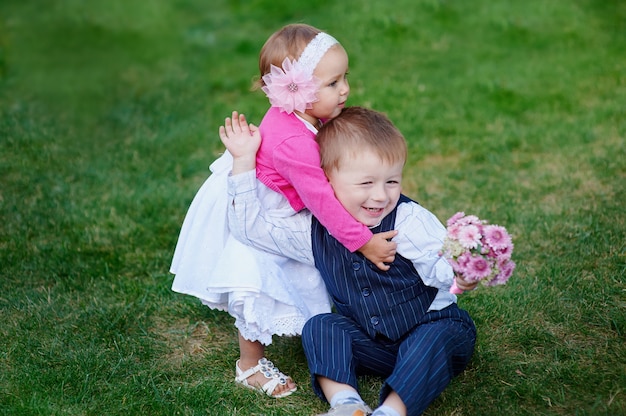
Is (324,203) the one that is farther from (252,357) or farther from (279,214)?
(252,357)

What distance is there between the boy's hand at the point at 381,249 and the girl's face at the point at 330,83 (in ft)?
1.85

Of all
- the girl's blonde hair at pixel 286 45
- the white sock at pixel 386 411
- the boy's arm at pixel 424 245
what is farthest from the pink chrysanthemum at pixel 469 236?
the girl's blonde hair at pixel 286 45

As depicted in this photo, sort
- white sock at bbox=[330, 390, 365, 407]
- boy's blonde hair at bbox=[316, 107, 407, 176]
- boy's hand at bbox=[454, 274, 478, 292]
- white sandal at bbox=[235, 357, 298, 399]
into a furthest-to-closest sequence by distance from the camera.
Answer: white sandal at bbox=[235, 357, 298, 399] < boy's blonde hair at bbox=[316, 107, 407, 176] < white sock at bbox=[330, 390, 365, 407] < boy's hand at bbox=[454, 274, 478, 292]

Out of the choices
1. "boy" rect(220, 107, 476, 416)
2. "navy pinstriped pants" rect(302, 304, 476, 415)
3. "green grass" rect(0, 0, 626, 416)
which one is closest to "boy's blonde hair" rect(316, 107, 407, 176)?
"boy" rect(220, 107, 476, 416)

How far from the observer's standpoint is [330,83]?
130 inches

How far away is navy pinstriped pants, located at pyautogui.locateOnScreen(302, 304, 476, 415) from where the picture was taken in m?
2.93

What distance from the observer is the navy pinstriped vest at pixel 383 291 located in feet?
10.4

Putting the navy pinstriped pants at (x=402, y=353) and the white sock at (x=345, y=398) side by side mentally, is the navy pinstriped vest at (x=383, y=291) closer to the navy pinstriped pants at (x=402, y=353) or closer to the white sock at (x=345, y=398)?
the navy pinstriped pants at (x=402, y=353)

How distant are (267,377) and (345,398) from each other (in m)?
0.46

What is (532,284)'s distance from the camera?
157 inches

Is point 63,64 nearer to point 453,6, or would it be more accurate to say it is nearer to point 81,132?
point 81,132

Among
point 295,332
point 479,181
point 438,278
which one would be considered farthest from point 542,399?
point 479,181

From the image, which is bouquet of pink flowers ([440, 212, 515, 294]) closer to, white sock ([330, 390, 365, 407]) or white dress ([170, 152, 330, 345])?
white sock ([330, 390, 365, 407])

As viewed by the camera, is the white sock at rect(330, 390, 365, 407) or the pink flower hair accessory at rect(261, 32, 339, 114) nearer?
the white sock at rect(330, 390, 365, 407)
